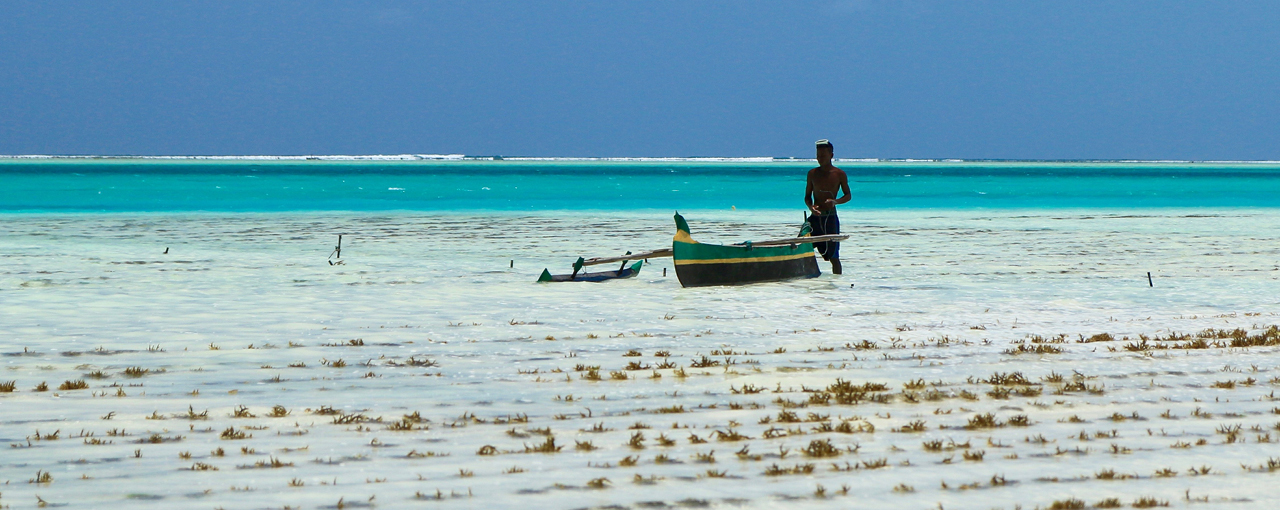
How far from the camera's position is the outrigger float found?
1462cm

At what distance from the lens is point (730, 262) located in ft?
49.2

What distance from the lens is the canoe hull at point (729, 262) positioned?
14594 mm

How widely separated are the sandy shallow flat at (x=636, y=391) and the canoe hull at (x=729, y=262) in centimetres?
35

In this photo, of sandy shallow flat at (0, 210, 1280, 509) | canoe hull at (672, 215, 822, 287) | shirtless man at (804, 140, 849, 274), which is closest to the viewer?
sandy shallow flat at (0, 210, 1280, 509)

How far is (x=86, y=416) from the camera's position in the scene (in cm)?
662

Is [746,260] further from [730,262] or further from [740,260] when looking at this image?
[730,262]

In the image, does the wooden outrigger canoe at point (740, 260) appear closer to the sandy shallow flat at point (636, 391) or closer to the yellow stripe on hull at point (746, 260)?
the yellow stripe on hull at point (746, 260)

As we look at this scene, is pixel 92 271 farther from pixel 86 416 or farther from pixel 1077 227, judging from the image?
pixel 1077 227

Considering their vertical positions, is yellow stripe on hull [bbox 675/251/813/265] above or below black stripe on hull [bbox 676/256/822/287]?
above

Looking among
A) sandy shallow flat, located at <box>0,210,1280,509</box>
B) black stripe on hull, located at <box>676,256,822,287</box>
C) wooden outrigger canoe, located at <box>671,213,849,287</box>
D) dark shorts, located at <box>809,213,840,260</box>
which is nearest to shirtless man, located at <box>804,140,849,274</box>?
dark shorts, located at <box>809,213,840,260</box>

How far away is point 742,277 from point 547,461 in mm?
9721

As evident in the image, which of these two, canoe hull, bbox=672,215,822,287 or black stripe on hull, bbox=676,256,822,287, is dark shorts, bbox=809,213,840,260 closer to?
black stripe on hull, bbox=676,256,822,287

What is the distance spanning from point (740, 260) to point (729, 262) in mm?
195

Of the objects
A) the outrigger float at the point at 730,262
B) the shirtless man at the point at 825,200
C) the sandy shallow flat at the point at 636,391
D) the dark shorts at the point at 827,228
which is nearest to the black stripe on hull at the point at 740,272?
the outrigger float at the point at 730,262
